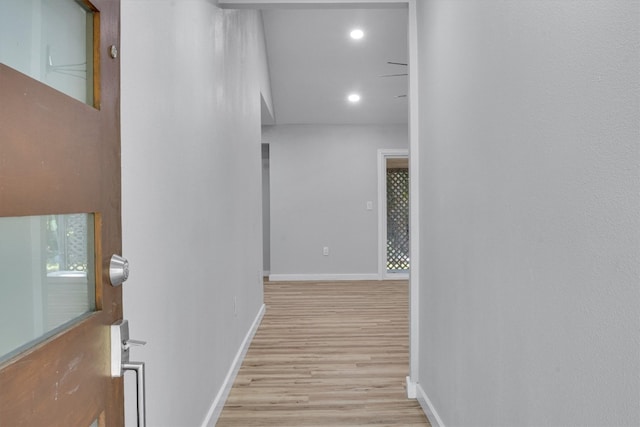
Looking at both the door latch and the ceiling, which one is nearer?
the door latch

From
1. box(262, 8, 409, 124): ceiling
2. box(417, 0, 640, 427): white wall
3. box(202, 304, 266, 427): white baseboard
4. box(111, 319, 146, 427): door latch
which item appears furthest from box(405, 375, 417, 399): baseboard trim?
box(262, 8, 409, 124): ceiling

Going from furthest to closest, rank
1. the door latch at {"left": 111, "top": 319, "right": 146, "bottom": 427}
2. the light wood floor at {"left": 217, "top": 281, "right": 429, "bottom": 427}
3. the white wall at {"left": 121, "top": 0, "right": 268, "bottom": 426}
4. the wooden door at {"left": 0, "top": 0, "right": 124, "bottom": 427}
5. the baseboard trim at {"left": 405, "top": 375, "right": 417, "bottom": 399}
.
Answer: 1. the baseboard trim at {"left": 405, "top": 375, "right": 417, "bottom": 399}
2. the light wood floor at {"left": 217, "top": 281, "right": 429, "bottom": 427}
3. the white wall at {"left": 121, "top": 0, "right": 268, "bottom": 426}
4. the door latch at {"left": 111, "top": 319, "right": 146, "bottom": 427}
5. the wooden door at {"left": 0, "top": 0, "right": 124, "bottom": 427}

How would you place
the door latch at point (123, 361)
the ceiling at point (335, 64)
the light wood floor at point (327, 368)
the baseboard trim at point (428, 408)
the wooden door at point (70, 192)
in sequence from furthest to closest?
the ceiling at point (335, 64) → the light wood floor at point (327, 368) → the baseboard trim at point (428, 408) → the door latch at point (123, 361) → the wooden door at point (70, 192)

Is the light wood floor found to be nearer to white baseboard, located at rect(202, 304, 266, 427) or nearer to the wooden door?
white baseboard, located at rect(202, 304, 266, 427)

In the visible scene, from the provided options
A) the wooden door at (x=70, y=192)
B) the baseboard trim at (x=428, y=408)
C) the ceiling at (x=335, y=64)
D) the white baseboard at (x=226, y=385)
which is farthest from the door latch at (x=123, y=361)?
the ceiling at (x=335, y=64)

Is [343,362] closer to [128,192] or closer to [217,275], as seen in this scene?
[217,275]

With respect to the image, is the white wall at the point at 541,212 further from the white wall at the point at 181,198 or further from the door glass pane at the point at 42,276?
the white wall at the point at 181,198

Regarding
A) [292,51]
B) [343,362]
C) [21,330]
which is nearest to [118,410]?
[21,330]

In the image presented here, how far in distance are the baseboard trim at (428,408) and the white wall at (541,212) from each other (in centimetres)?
19

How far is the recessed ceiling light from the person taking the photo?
4418 mm

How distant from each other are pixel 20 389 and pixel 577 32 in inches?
42.5

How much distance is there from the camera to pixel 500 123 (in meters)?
1.31

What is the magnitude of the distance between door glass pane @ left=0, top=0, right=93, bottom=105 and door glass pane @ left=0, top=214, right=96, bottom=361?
7.4 inches

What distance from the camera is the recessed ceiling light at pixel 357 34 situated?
442cm
